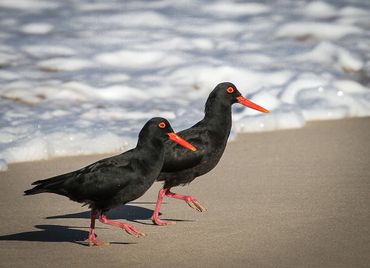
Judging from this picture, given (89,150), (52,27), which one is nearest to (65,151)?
(89,150)

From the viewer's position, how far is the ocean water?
8.73 metres

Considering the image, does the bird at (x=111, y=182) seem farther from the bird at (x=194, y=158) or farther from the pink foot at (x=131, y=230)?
the bird at (x=194, y=158)

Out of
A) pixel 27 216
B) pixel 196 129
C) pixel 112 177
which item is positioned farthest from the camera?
pixel 196 129

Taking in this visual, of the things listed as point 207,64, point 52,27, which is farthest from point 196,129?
point 52,27

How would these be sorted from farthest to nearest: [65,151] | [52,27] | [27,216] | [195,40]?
[52,27] < [195,40] < [65,151] < [27,216]

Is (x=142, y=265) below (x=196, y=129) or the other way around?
below

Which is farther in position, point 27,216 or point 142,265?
point 27,216

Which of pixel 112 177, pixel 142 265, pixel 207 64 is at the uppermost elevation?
pixel 207 64

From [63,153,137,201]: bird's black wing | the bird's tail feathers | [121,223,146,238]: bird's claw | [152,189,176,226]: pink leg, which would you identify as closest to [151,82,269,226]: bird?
[152,189,176,226]: pink leg

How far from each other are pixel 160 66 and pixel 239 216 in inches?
217

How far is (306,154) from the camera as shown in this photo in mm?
7652

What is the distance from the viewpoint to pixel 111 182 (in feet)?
17.5

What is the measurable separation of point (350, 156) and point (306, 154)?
1.46 ft

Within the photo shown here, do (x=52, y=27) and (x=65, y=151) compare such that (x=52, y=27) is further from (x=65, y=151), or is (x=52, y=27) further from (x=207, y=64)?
Result: (x=65, y=151)
